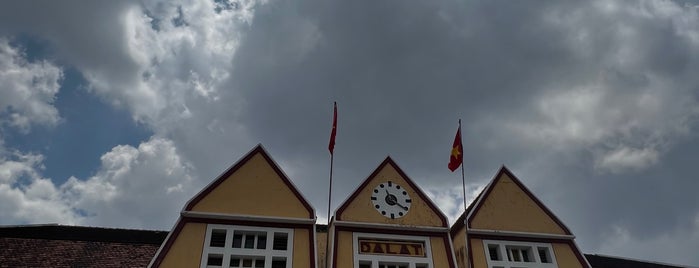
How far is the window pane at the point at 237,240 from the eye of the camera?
21.1 m

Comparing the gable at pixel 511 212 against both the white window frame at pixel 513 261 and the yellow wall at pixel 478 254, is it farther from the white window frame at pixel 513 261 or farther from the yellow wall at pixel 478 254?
the yellow wall at pixel 478 254

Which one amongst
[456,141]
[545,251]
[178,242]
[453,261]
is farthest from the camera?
[456,141]

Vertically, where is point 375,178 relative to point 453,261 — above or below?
above

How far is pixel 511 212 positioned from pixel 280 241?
35.7 ft

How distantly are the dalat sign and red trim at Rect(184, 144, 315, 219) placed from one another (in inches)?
102

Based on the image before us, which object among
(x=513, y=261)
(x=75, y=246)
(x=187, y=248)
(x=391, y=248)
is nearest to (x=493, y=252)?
(x=513, y=261)

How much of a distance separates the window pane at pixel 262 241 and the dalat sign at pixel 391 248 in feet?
13.3

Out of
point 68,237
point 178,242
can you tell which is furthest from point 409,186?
point 68,237

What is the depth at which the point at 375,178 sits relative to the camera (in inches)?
948

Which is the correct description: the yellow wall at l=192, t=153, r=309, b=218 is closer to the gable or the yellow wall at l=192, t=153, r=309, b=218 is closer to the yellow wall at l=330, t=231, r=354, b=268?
the yellow wall at l=330, t=231, r=354, b=268

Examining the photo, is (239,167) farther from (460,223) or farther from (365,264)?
(460,223)

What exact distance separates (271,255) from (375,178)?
20.6ft

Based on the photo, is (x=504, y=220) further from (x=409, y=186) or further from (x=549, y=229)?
(x=409, y=186)

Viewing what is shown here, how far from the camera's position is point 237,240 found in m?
21.2
